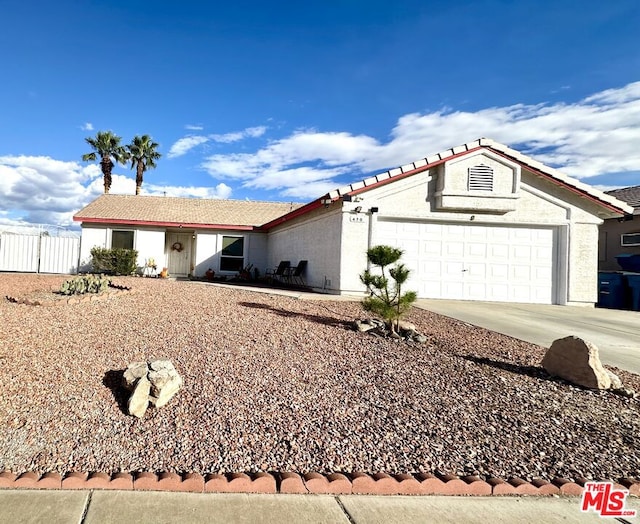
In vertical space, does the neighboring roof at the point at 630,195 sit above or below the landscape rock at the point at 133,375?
above

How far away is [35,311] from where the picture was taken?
7.05 metres

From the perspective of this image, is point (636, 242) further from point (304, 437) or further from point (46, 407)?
point (46, 407)

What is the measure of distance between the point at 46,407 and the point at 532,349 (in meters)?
6.09

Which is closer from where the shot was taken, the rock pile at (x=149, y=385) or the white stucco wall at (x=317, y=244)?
the rock pile at (x=149, y=385)

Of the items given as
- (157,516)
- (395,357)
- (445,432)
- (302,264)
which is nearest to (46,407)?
(157,516)

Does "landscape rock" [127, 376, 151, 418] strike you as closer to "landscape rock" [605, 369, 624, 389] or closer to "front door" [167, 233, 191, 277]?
"landscape rock" [605, 369, 624, 389]

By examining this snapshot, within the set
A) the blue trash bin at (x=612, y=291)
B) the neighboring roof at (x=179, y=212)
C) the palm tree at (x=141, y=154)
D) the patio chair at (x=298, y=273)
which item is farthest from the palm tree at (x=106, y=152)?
the blue trash bin at (x=612, y=291)

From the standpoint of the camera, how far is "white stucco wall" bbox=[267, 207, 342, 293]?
12.1 m

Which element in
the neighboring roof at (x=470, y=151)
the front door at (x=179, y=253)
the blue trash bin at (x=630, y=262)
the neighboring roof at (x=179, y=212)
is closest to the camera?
the neighboring roof at (x=470, y=151)

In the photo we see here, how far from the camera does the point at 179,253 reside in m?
20.9

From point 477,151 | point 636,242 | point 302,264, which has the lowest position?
point 302,264

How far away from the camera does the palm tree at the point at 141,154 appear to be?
33875 mm

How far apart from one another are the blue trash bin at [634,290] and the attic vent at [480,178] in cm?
525

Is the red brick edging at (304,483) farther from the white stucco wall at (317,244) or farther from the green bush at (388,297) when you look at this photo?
the white stucco wall at (317,244)
